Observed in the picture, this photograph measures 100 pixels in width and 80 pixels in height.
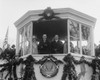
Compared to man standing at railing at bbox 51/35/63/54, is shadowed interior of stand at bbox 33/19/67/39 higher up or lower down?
higher up

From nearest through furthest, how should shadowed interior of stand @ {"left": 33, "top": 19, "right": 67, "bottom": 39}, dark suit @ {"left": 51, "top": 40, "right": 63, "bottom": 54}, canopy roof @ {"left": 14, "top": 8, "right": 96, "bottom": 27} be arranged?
canopy roof @ {"left": 14, "top": 8, "right": 96, "bottom": 27} → dark suit @ {"left": 51, "top": 40, "right": 63, "bottom": 54} → shadowed interior of stand @ {"left": 33, "top": 19, "right": 67, "bottom": 39}

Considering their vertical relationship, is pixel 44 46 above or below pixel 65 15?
below

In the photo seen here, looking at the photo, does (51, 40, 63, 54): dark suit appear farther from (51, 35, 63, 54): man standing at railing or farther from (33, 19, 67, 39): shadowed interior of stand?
(33, 19, 67, 39): shadowed interior of stand

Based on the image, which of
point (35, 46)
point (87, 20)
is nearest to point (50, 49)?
point (35, 46)

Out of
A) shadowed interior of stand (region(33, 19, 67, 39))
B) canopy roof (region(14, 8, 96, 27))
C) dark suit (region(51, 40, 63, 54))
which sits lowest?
dark suit (region(51, 40, 63, 54))

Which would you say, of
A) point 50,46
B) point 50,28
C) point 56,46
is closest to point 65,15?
point 56,46

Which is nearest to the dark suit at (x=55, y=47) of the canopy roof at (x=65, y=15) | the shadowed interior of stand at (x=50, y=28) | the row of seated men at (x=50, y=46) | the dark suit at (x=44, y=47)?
the row of seated men at (x=50, y=46)

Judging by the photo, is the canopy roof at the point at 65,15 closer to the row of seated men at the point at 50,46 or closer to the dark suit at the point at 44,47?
the row of seated men at the point at 50,46

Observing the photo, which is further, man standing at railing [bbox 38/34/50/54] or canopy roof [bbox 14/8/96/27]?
man standing at railing [bbox 38/34/50/54]

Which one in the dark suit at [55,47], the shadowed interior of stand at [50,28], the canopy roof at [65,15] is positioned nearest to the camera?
the canopy roof at [65,15]

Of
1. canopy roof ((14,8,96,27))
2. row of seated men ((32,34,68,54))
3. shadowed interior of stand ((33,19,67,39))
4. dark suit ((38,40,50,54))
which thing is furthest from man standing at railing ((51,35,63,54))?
shadowed interior of stand ((33,19,67,39))

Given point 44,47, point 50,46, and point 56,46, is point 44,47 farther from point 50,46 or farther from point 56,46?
point 56,46

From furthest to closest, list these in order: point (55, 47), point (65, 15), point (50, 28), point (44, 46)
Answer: point (50, 28) < point (44, 46) < point (55, 47) < point (65, 15)

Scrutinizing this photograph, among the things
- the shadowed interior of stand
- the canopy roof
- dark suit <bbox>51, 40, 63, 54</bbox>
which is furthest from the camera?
the shadowed interior of stand
